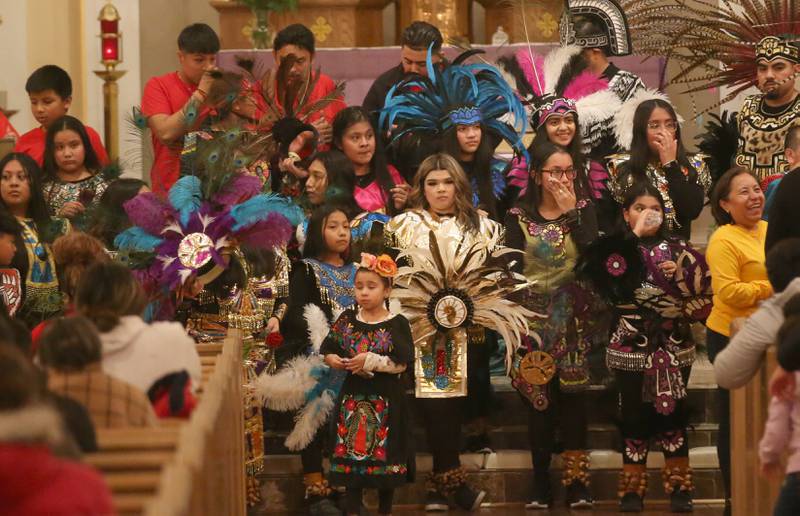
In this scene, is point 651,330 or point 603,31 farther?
point 603,31

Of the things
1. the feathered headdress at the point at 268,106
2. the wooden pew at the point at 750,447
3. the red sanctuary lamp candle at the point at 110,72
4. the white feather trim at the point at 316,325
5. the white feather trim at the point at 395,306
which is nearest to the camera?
the wooden pew at the point at 750,447

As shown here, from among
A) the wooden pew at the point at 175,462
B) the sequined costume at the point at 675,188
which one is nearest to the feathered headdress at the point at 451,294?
the sequined costume at the point at 675,188

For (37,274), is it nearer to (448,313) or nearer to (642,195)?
(448,313)

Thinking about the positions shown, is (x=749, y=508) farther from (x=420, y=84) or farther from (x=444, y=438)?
(x=420, y=84)

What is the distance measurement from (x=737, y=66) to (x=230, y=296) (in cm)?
346

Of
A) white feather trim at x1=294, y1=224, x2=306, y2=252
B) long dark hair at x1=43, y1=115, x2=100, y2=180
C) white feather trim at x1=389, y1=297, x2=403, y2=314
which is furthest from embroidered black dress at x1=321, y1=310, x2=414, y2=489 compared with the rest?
long dark hair at x1=43, y1=115, x2=100, y2=180

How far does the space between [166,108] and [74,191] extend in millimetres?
982

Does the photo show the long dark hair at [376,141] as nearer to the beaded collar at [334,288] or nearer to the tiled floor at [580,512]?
the beaded collar at [334,288]

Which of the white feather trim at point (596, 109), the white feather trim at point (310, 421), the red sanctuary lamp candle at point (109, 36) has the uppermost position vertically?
the red sanctuary lamp candle at point (109, 36)

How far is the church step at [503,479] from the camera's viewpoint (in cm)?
809

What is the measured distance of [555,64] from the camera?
8906 millimetres

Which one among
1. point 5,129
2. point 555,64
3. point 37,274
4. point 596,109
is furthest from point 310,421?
point 5,129

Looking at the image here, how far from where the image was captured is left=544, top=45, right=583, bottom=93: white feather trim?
8844 millimetres

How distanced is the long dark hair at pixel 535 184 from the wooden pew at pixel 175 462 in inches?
121
